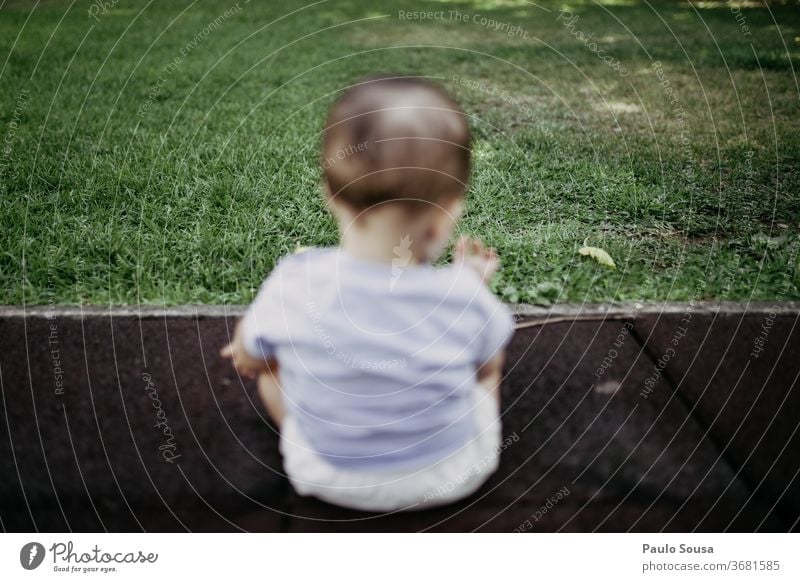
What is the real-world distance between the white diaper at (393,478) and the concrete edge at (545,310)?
1.51ft

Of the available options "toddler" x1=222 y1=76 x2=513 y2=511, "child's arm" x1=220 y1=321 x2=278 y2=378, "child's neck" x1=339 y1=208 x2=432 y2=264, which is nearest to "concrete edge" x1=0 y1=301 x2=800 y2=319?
"child's arm" x1=220 y1=321 x2=278 y2=378

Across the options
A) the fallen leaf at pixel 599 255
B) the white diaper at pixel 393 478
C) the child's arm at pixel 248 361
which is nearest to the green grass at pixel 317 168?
the fallen leaf at pixel 599 255

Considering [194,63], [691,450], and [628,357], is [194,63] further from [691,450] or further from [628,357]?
[691,450]

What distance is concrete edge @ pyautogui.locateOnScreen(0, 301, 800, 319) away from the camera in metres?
1.41

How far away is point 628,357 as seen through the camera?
133 centimetres

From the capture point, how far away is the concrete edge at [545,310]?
1.41 metres

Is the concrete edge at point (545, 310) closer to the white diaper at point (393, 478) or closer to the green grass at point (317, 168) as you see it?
the green grass at point (317, 168)

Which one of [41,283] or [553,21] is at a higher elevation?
[553,21]

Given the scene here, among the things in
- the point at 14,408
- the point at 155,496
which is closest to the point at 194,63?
the point at 14,408

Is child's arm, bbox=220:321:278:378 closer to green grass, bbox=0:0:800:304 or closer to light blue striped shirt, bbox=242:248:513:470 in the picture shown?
light blue striped shirt, bbox=242:248:513:470

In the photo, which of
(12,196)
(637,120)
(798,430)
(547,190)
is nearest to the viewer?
(798,430)

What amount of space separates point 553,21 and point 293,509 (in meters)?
5.25

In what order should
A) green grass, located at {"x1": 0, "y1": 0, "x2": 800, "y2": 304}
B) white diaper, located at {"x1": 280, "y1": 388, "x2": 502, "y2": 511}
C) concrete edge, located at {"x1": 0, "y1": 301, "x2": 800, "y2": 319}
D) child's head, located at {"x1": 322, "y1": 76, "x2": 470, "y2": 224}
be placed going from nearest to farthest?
child's head, located at {"x1": 322, "y1": 76, "x2": 470, "y2": 224}
white diaper, located at {"x1": 280, "y1": 388, "x2": 502, "y2": 511}
concrete edge, located at {"x1": 0, "y1": 301, "x2": 800, "y2": 319}
green grass, located at {"x1": 0, "y1": 0, "x2": 800, "y2": 304}

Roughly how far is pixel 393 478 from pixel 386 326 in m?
0.27
